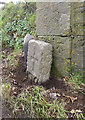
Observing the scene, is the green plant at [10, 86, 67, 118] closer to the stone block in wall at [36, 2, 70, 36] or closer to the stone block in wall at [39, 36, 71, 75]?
the stone block in wall at [39, 36, 71, 75]

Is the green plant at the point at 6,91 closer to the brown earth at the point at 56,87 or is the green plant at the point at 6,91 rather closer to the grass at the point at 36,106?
A: the grass at the point at 36,106

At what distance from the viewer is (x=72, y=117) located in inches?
69.6

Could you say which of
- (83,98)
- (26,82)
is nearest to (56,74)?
(26,82)

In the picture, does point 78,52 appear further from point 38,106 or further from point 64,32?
point 38,106

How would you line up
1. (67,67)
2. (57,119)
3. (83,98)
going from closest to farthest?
(57,119) → (83,98) → (67,67)

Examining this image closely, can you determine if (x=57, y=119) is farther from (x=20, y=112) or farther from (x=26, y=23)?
(x=26, y=23)

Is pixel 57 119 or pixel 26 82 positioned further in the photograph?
pixel 26 82

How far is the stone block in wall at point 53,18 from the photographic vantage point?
2.47 m

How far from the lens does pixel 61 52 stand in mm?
2639

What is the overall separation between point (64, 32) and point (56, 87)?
112cm

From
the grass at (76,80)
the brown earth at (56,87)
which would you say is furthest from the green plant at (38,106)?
the grass at (76,80)

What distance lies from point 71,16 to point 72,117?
1.78 m

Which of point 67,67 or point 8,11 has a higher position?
point 8,11

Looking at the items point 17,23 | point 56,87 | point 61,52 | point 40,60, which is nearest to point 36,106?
point 56,87
